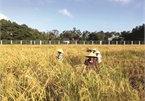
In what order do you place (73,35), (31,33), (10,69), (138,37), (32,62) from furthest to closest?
(73,35)
(138,37)
(31,33)
(32,62)
(10,69)

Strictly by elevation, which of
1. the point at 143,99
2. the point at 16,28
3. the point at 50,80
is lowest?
the point at 143,99

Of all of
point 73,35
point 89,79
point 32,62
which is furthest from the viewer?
point 73,35

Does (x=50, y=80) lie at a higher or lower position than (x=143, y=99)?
higher

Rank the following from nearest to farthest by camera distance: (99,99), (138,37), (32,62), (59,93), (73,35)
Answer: (99,99)
(59,93)
(32,62)
(138,37)
(73,35)

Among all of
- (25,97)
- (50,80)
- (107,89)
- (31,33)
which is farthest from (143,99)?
(31,33)

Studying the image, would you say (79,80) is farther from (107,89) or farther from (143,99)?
(143,99)

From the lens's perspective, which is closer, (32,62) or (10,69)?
(10,69)

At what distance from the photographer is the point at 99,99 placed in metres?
2.77

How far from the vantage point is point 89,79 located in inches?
124

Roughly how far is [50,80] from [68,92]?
52cm

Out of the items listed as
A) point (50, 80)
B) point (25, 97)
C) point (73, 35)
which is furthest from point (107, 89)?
point (73, 35)

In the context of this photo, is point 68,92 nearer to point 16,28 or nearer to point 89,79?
point 89,79

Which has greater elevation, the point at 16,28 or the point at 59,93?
the point at 16,28

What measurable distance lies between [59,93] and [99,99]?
51cm
